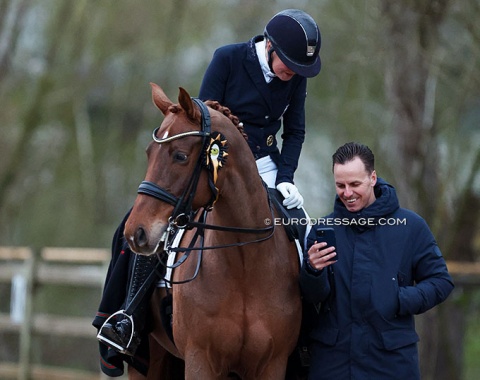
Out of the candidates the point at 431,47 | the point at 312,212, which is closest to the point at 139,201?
the point at 431,47

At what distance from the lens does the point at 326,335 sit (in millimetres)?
5129

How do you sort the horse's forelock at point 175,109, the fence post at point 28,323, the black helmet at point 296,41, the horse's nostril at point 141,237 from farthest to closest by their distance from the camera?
the fence post at point 28,323
the black helmet at point 296,41
the horse's forelock at point 175,109
the horse's nostril at point 141,237

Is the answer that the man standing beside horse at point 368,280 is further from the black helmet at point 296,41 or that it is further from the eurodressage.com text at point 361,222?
the black helmet at point 296,41

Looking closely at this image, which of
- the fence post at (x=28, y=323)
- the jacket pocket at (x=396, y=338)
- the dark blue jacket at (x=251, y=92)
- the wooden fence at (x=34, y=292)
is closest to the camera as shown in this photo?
the jacket pocket at (x=396, y=338)

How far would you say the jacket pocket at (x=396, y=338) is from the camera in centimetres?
497

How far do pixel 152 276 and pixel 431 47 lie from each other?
491 centimetres

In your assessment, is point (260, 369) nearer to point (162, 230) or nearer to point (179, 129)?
point (162, 230)

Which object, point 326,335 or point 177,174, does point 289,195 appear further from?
point 177,174

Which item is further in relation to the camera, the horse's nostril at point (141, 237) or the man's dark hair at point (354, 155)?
the man's dark hair at point (354, 155)

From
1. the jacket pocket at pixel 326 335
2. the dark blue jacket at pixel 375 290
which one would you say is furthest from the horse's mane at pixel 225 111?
the jacket pocket at pixel 326 335

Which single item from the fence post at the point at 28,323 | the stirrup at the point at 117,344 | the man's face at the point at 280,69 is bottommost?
the fence post at the point at 28,323

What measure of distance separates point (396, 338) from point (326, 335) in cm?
37

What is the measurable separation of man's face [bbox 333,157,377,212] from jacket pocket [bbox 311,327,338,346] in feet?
2.14

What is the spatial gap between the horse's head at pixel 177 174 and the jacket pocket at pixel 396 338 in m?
1.13
